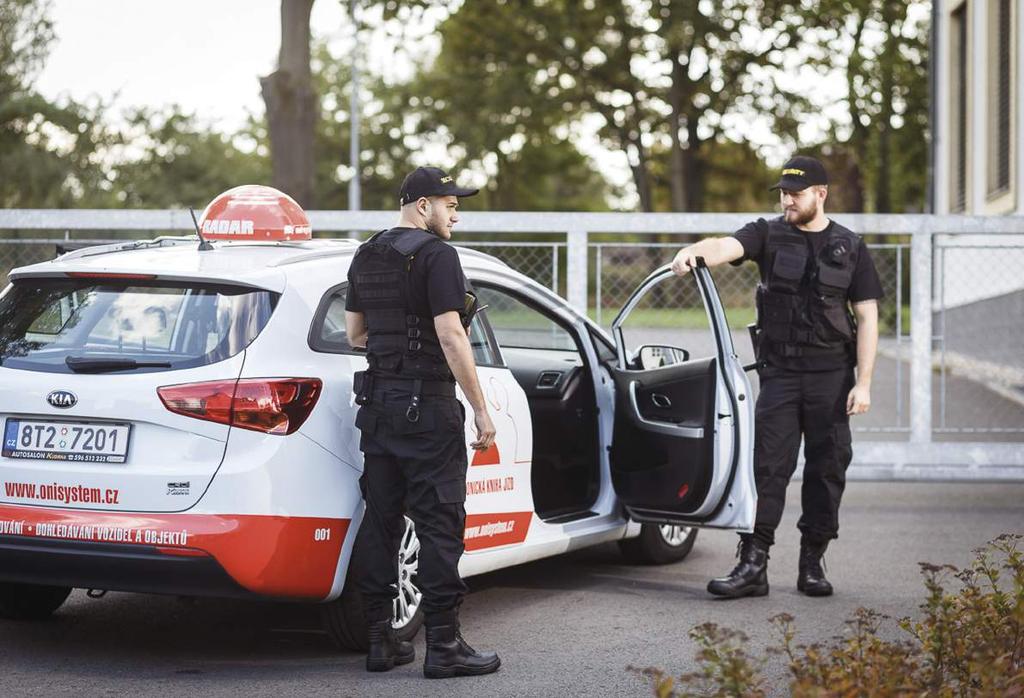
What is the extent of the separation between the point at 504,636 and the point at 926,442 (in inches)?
200

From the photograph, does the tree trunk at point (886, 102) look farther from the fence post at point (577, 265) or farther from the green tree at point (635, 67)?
the fence post at point (577, 265)

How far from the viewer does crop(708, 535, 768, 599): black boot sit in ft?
22.5

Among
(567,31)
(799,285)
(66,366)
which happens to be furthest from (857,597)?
(567,31)

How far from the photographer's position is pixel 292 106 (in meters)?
17.1

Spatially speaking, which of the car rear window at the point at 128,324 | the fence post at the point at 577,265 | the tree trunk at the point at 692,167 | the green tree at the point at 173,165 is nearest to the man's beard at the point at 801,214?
the car rear window at the point at 128,324

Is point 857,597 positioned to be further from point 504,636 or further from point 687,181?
point 687,181

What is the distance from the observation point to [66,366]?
16.9 ft

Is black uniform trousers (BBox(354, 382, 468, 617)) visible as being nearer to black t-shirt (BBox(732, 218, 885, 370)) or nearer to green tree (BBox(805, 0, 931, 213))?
black t-shirt (BBox(732, 218, 885, 370))

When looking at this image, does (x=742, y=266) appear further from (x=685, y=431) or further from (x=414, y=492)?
(x=414, y=492)

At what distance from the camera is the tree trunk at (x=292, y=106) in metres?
17.0

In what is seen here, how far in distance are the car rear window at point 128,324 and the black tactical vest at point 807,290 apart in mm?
2574

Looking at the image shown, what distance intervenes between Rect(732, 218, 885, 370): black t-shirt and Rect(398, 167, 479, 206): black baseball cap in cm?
193

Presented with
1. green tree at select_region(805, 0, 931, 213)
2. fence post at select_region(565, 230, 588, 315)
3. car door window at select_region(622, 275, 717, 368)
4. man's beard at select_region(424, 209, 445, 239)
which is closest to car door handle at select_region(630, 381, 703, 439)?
car door window at select_region(622, 275, 717, 368)

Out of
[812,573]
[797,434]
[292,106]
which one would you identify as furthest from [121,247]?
[292,106]
